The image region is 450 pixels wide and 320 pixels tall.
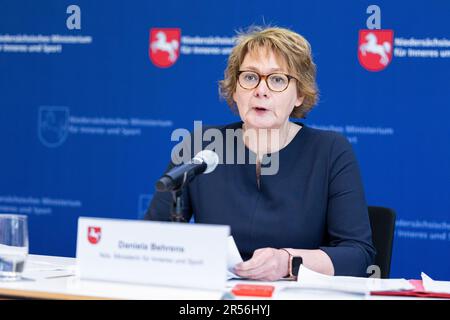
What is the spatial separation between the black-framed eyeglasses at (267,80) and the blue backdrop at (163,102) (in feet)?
4.12

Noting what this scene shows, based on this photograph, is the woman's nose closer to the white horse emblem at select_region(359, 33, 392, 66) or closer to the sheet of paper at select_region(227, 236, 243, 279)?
the sheet of paper at select_region(227, 236, 243, 279)

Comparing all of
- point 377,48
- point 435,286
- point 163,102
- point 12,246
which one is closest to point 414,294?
point 435,286

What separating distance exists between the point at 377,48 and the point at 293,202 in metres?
1.49

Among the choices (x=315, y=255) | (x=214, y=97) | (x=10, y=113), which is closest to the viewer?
(x=315, y=255)

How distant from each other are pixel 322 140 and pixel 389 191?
1.18 metres


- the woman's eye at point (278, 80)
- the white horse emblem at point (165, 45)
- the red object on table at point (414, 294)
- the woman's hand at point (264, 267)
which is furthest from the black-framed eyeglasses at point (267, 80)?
the white horse emblem at point (165, 45)

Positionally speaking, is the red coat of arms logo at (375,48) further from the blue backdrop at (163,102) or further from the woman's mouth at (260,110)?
the woman's mouth at (260,110)

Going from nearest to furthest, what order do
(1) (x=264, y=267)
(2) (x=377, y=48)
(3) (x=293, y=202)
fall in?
(1) (x=264, y=267) → (3) (x=293, y=202) → (2) (x=377, y=48)

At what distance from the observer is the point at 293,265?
6.72 feet

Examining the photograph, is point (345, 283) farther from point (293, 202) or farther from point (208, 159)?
point (293, 202)

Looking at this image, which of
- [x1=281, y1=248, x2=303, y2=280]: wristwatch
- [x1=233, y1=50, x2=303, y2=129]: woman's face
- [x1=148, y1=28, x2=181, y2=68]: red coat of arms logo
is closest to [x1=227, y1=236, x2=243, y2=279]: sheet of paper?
[x1=281, y1=248, x2=303, y2=280]: wristwatch

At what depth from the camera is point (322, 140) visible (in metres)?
2.55
